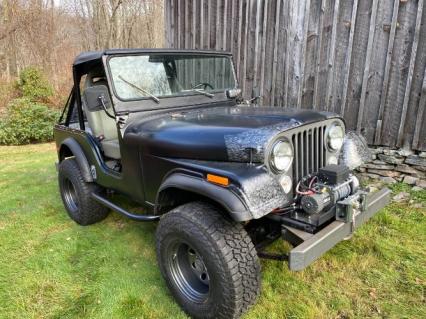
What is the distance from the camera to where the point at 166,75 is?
3289 millimetres

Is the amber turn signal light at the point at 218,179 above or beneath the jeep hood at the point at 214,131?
beneath

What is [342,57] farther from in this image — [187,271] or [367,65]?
[187,271]

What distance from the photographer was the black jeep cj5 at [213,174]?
2.10 metres

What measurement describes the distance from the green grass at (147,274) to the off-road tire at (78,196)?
0.13 meters

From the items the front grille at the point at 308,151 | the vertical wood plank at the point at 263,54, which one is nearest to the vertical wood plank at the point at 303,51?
the vertical wood plank at the point at 263,54

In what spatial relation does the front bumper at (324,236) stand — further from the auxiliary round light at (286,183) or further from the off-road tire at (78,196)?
the off-road tire at (78,196)

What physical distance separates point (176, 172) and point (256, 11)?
3.96 metres

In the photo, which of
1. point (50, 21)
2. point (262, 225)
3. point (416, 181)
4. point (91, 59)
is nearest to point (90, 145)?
point (91, 59)

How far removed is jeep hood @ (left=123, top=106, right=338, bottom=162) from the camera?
7.14ft

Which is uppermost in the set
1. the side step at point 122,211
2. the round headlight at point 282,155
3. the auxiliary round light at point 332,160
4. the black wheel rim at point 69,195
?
the round headlight at point 282,155

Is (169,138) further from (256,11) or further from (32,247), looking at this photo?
(256,11)

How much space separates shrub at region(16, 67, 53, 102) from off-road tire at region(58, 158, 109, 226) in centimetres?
762

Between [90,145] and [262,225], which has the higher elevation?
[90,145]

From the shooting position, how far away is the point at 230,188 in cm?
203
